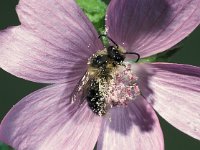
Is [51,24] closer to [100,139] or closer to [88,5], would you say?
[88,5]

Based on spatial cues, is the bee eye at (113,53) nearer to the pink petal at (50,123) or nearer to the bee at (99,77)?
the bee at (99,77)

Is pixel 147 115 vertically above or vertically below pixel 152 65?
below

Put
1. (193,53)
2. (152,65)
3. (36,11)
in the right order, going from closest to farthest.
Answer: (36,11)
(152,65)
(193,53)

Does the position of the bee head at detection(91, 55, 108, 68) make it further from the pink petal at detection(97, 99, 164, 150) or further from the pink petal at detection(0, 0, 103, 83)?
the pink petal at detection(97, 99, 164, 150)

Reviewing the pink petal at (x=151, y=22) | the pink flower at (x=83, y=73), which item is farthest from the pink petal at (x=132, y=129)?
the pink petal at (x=151, y=22)

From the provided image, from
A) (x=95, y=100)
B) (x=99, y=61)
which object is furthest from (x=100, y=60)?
(x=95, y=100)

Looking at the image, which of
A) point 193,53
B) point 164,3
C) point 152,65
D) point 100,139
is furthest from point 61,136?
point 193,53

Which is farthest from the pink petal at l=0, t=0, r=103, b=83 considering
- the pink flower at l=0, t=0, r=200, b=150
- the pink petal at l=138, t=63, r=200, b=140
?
the pink petal at l=138, t=63, r=200, b=140
